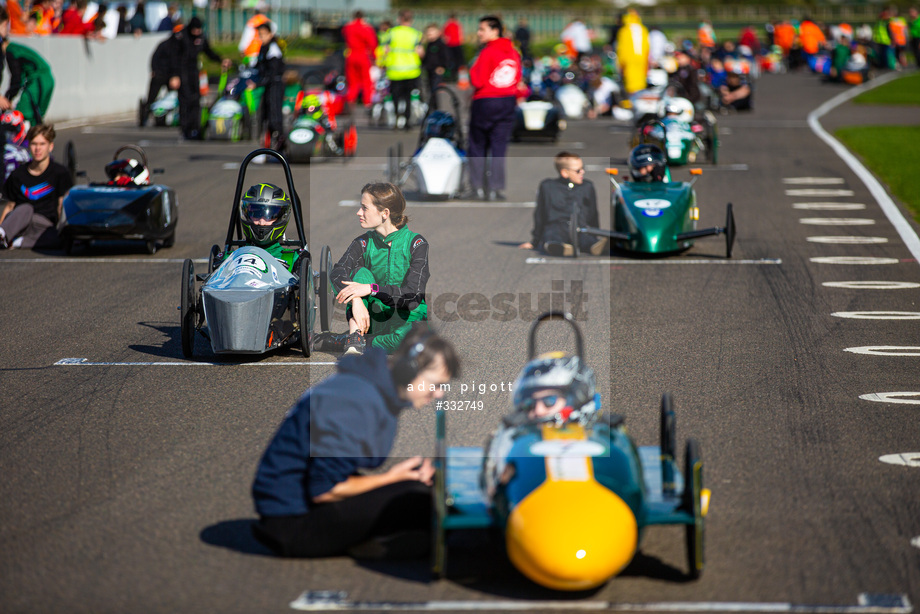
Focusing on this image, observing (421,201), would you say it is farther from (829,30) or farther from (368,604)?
(829,30)

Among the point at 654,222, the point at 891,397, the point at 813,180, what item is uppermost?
the point at 813,180

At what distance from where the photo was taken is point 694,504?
4.29m

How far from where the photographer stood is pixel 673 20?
82812 millimetres

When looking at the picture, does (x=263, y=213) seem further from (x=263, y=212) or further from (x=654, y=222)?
(x=654, y=222)

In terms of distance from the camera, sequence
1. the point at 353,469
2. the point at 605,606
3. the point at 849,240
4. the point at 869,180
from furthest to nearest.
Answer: the point at 869,180, the point at 849,240, the point at 353,469, the point at 605,606

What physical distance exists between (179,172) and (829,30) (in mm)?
38731

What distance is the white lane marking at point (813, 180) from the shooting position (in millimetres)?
16031

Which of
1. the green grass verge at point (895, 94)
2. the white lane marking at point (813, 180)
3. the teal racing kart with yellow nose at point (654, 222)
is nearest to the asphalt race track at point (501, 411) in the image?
the teal racing kart with yellow nose at point (654, 222)

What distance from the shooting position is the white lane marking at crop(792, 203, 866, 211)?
46.2 ft

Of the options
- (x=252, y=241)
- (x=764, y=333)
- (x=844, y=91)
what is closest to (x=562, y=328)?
(x=764, y=333)

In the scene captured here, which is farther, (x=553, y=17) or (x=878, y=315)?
(x=553, y=17)

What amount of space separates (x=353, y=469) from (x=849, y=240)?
30.0 feet

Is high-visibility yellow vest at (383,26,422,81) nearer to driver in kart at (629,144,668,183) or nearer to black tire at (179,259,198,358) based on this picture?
driver in kart at (629,144,668,183)

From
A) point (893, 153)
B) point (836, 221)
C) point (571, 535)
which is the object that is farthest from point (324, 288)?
point (893, 153)
